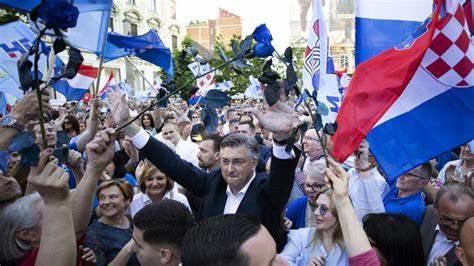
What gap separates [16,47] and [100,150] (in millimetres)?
3016

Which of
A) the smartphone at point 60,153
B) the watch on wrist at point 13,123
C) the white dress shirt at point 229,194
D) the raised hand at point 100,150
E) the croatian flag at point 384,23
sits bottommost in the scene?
the white dress shirt at point 229,194

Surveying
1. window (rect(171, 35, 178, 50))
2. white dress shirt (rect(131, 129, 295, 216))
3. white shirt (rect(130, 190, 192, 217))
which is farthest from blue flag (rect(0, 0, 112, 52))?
window (rect(171, 35, 178, 50))

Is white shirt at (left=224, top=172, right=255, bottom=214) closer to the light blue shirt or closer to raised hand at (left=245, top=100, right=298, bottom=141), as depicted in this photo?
the light blue shirt

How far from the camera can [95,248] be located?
3.06m

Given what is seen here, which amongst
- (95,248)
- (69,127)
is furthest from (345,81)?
(95,248)

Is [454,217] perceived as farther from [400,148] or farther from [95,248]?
[95,248]

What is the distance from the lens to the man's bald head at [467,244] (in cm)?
217

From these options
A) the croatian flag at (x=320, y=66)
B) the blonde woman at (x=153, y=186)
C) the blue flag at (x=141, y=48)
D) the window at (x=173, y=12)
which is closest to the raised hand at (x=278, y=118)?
the blonde woman at (x=153, y=186)

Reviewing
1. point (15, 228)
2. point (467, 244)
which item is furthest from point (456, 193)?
point (15, 228)

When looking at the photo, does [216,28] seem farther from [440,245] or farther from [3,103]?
[440,245]

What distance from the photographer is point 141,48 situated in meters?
5.91

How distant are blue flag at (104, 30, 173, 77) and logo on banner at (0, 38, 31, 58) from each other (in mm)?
812

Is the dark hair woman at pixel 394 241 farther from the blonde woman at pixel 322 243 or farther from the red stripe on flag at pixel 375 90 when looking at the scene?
the red stripe on flag at pixel 375 90

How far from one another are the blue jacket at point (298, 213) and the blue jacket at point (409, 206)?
0.63 m
